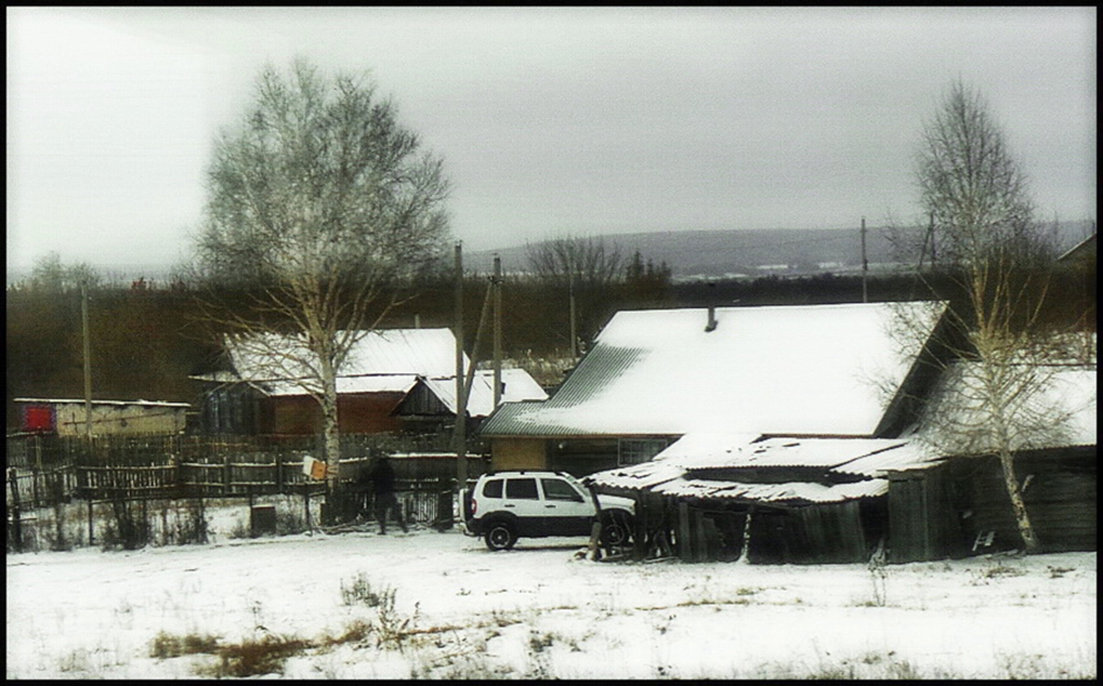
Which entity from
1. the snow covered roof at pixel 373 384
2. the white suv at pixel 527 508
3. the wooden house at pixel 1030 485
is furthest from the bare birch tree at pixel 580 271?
the wooden house at pixel 1030 485

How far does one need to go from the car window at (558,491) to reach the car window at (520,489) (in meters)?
0.28

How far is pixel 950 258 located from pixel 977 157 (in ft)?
6.27

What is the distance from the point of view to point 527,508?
974 inches

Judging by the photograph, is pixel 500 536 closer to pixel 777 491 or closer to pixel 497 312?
pixel 777 491

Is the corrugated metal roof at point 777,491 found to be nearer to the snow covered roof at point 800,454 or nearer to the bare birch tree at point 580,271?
the snow covered roof at point 800,454

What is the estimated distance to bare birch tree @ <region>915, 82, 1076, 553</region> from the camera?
2159 cm

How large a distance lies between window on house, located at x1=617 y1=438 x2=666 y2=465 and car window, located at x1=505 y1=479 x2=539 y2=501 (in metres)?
6.90

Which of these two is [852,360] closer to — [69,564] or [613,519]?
[613,519]

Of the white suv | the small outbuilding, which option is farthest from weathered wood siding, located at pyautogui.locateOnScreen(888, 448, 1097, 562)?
the small outbuilding

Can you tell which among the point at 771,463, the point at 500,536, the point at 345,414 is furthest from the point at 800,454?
the point at 345,414

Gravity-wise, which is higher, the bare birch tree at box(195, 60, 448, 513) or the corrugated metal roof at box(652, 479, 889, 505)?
the bare birch tree at box(195, 60, 448, 513)

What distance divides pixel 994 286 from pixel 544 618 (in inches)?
468

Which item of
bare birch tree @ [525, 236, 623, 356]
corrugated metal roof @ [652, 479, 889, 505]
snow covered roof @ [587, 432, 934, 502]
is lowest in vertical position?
corrugated metal roof @ [652, 479, 889, 505]

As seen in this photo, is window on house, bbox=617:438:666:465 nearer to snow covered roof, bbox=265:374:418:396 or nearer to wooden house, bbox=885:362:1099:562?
wooden house, bbox=885:362:1099:562
